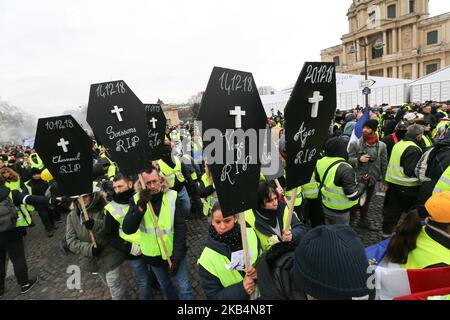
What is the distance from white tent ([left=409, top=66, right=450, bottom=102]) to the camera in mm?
19116

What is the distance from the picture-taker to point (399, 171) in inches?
156

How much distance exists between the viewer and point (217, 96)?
1542mm

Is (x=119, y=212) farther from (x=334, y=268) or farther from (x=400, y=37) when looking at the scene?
(x=400, y=37)

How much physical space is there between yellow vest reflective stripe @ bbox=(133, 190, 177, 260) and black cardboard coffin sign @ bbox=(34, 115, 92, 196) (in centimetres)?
66

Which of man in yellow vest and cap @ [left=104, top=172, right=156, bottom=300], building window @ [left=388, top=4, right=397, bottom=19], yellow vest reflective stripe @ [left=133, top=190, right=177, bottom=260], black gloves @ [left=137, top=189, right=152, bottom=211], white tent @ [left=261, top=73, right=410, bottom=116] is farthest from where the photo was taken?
building window @ [left=388, top=4, right=397, bottom=19]

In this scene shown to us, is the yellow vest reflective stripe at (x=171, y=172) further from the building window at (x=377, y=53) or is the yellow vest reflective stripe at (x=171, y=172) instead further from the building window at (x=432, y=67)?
the building window at (x=377, y=53)

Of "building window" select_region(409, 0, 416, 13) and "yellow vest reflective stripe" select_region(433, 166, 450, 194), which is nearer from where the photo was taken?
"yellow vest reflective stripe" select_region(433, 166, 450, 194)

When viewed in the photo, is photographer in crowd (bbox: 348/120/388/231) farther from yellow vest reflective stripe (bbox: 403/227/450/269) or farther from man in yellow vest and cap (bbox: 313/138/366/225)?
yellow vest reflective stripe (bbox: 403/227/450/269)

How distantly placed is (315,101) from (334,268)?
1180 millimetres

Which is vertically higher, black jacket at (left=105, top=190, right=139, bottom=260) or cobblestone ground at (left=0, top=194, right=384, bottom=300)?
black jacket at (left=105, top=190, right=139, bottom=260)

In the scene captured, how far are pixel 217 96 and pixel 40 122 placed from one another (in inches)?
90.6

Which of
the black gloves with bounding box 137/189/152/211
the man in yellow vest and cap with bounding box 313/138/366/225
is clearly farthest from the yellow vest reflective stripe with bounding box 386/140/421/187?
the black gloves with bounding box 137/189/152/211

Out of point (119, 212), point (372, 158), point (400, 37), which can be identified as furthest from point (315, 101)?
point (400, 37)
